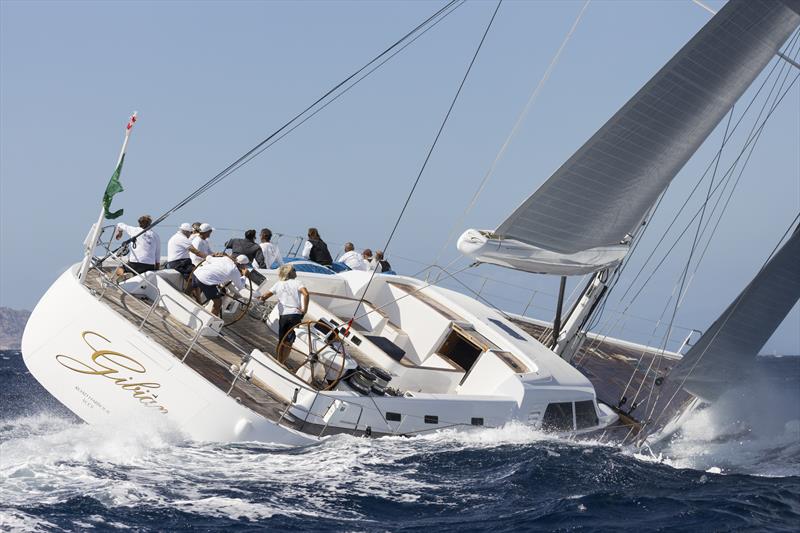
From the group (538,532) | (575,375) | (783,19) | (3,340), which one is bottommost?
(3,340)

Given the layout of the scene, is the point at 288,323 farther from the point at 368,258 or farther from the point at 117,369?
the point at 368,258

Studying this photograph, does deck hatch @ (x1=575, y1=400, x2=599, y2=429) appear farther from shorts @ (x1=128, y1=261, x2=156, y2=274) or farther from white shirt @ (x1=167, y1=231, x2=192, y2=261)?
shorts @ (x1=128, y1=261, x2=156, y2=274)

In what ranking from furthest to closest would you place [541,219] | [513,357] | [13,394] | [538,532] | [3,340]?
[3,340] → [13,394] → [513,357] → [541,219] → [538,532]

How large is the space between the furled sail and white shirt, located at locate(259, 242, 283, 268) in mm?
4624

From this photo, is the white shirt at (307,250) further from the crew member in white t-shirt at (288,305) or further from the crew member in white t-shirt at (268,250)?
the crew member in white t-shirt at (288,305)

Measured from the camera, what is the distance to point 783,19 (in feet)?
36.8

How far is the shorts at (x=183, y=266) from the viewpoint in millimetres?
11773

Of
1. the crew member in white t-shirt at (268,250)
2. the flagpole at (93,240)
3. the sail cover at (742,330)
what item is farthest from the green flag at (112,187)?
the sail cover at (742,330)

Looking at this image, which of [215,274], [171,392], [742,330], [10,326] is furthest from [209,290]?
[10,326]

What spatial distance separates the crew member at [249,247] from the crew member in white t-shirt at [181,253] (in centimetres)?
188

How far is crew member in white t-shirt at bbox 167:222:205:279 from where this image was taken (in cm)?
1179

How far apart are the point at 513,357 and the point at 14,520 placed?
629 centimetres

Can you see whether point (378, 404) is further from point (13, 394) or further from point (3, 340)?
point (3, 340)

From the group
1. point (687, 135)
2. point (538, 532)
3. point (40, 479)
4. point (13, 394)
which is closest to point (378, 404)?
point (538, 532)
